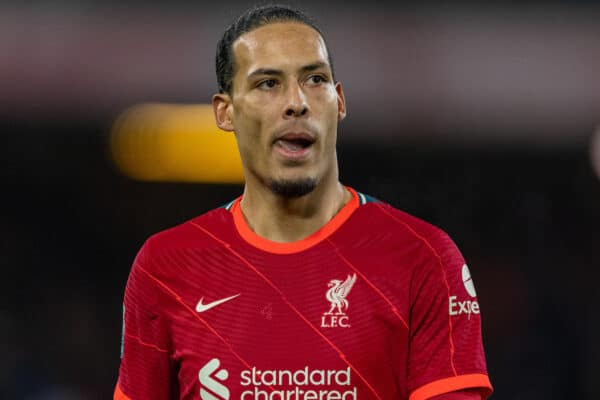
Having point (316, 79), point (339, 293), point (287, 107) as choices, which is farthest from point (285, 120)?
point (339, 293)

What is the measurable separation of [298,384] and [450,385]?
32 centimetres

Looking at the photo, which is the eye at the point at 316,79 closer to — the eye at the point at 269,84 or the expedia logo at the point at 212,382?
→ the eye at the point at 269,84

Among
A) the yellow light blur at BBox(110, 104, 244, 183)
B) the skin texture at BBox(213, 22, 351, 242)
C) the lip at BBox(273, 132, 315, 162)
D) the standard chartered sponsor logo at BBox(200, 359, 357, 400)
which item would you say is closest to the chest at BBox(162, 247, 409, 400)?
the standard chartered sponsor logo at BBox(200, 359, 357, 400)

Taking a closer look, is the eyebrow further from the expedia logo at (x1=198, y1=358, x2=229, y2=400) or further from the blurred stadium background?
the blurred stadium background

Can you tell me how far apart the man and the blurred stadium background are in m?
3.78

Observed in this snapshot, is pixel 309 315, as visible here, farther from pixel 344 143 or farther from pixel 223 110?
pixel 344 143

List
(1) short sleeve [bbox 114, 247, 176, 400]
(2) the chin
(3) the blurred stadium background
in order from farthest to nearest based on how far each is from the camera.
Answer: (3) the blurred stadium background, (1) short sleeve [bbox 114, 247, 176, 400], (2) the chin

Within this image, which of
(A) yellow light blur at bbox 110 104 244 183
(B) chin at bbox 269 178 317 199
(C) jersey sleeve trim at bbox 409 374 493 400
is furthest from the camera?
(A) yellow light blur at bbox 110 104 244 183

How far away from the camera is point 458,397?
6.79ft

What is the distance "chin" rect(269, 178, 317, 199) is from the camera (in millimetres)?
2178

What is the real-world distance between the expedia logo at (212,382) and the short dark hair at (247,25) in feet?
2.11

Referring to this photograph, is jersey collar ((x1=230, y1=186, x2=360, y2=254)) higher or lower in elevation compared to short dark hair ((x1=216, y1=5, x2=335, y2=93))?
lower

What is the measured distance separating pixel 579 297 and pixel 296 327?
4.28 meters

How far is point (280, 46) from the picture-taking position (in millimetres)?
2211
